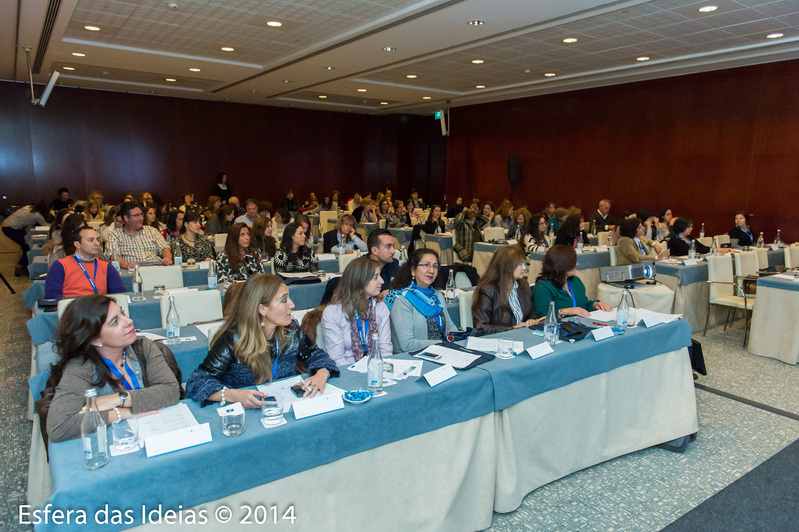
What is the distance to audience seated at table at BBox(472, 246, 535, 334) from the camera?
3771 millimetres

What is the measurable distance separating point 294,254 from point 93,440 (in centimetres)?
408

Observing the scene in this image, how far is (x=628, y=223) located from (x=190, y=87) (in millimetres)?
11217

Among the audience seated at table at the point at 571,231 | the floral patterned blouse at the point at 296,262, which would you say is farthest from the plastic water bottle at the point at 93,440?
the audience seated at table at the point at 571,231

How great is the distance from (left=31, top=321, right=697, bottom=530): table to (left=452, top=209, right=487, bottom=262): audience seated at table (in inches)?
204

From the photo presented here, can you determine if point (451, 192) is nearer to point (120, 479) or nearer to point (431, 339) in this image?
point (431, 339)

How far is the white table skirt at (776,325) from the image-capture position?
5.20 meters

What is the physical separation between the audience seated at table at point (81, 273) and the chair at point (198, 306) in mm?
972

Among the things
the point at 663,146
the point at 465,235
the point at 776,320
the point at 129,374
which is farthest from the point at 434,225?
the point at 129,374

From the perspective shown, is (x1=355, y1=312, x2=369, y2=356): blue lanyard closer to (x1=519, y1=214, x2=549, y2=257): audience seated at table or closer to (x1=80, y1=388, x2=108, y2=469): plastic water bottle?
(x1=80, y1=388, x2=108, y2=469): plastic water bottle

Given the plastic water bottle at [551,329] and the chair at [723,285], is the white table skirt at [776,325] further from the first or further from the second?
the plastic water bottle at [551,329]

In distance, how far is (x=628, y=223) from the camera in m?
6.77

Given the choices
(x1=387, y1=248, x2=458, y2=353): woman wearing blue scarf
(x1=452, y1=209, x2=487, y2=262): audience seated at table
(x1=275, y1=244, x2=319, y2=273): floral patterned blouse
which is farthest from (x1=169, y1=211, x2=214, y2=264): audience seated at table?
(x1=452, y1=209, x2=487, y2=262): audience seated at table

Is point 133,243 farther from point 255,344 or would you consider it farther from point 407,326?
point 255,344

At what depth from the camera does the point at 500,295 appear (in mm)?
3848
